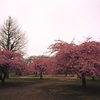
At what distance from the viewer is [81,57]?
14633mm

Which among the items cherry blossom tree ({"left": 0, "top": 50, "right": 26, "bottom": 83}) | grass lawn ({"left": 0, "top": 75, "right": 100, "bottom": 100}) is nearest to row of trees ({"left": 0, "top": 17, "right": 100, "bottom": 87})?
cherry blossom tree ({"left": 0, "top": 50, "right": 26, "bottom": 83})

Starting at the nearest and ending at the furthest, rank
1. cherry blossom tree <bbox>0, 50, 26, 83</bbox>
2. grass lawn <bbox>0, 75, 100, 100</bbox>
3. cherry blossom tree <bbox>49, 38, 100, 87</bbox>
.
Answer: grass lawn <bbox>0, 75, 100, 100</bbox> < cherry blossom tree <bbox>49, 38, 100, 87</bbox> < cherry blossom tree <bbox>0, 50, 26, 83</bbox>

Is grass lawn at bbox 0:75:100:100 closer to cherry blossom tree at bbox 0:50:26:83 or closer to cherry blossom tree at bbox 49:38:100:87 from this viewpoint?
cherry blossom tree at bbox 49:38:100:87

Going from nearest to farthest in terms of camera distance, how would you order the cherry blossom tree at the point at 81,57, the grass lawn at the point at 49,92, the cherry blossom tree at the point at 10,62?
the grass lawn at the point at 49,92 → the cherry blossom tree at the point at 81,57 → the cherry blossom tree at the point at 10,62

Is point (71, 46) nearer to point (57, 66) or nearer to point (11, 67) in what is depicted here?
point (57, 66)

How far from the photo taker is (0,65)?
62.6ft

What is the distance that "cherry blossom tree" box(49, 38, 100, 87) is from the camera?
13837 millimetres

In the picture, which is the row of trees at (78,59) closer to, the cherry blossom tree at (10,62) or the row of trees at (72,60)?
the row of trees at (72,60)

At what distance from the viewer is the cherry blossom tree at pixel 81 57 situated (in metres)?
13.8

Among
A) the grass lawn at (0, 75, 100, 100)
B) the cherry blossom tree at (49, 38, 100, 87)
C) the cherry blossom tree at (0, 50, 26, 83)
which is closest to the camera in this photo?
the grass lawn at (0, 75, 100, 100)

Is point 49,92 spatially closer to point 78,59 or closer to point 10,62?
point 78,59

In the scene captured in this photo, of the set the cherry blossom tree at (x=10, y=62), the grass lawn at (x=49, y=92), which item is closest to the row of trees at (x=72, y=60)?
the cherry blossom tree at (x=10, y=62)

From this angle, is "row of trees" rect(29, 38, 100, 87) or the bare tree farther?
the bare tree

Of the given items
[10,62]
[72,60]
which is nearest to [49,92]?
[72,60]
